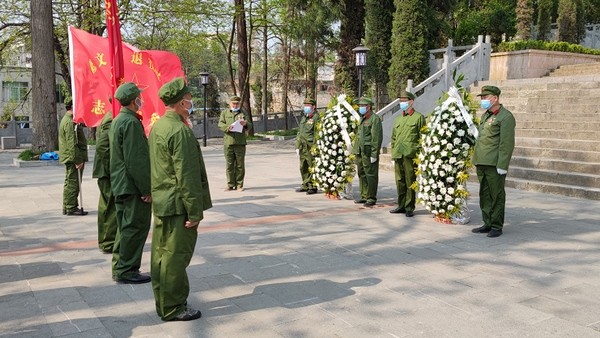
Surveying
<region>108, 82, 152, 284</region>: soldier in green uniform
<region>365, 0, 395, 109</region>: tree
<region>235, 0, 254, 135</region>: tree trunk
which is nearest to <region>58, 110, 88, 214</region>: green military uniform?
<region>108, 82, 152, 284</region>: soldier in green uniform

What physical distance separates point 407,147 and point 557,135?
577 centimetres

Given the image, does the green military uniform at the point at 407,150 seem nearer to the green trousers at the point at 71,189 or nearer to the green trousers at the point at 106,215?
the green trousers at the point at 106,215

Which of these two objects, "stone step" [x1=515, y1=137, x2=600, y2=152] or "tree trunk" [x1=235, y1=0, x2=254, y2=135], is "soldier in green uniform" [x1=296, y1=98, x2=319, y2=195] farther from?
"tree trunk" [x1=235, y1=0, x2=254, y2=135]

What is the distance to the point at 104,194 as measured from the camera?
19.5ft

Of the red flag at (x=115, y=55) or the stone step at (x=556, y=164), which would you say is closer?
the red flag at (x=115, y=55)

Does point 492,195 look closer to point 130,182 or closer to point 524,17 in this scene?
point 130,182

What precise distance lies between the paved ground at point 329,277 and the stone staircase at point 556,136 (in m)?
1.68

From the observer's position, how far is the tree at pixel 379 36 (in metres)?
20.2

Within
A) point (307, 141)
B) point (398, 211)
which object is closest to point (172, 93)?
point (398, 211)

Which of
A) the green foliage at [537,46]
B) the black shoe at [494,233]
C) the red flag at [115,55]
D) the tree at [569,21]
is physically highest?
the tree at [569,21]

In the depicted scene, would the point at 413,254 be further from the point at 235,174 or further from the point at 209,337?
the point at 235,174

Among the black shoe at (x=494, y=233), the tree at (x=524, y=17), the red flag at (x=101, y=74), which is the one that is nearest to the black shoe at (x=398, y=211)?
the black shoe at (x=494, y=233)

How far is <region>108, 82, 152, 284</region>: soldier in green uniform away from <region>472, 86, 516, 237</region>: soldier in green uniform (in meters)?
4.35

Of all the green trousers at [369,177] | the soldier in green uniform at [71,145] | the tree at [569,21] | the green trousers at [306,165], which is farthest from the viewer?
the tree at [569,21]
